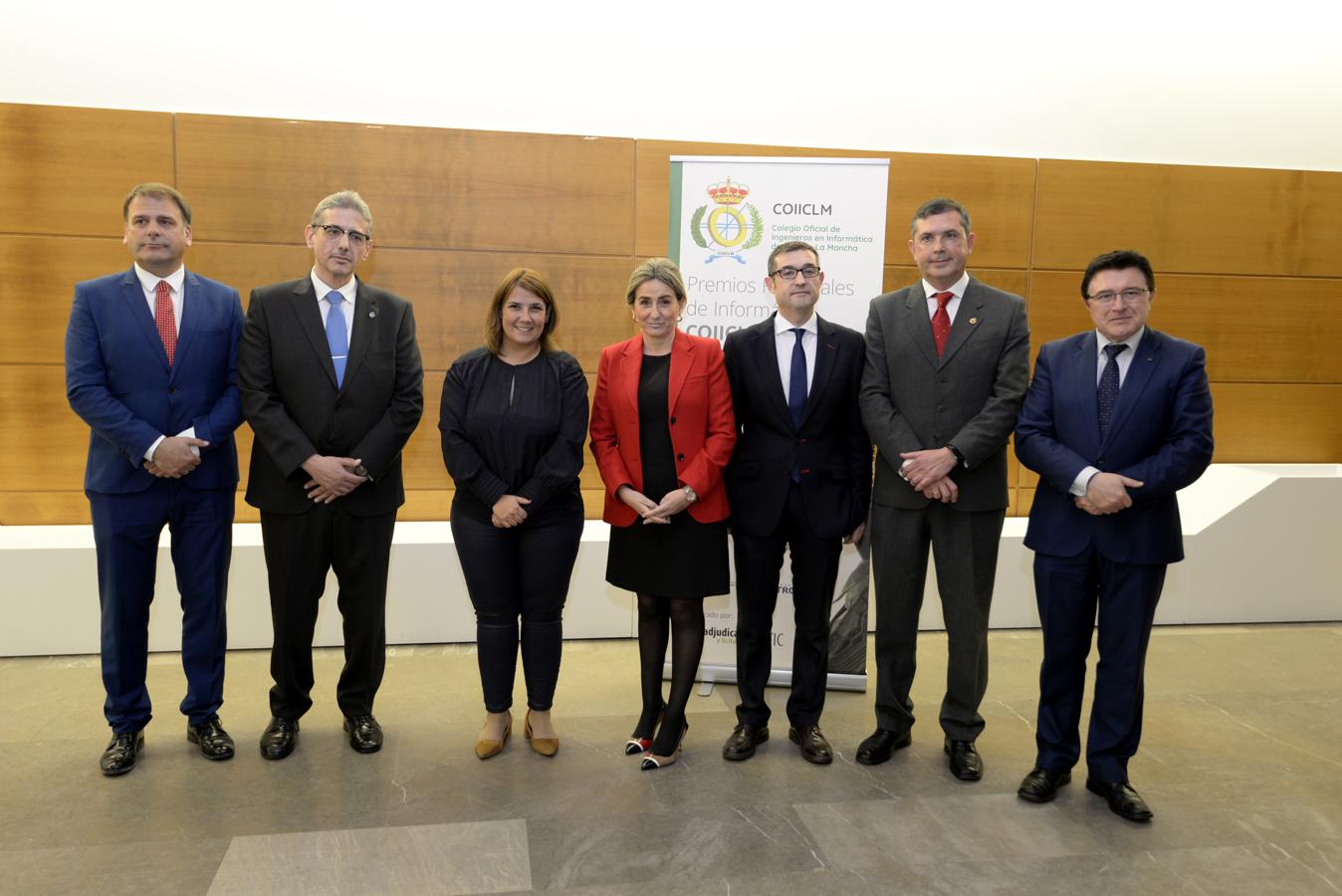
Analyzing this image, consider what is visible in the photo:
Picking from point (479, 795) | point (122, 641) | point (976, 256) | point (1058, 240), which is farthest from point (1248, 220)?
point (122, 641)

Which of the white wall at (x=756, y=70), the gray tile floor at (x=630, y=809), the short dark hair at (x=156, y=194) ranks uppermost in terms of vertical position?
the white wall at (x=756, y=70)

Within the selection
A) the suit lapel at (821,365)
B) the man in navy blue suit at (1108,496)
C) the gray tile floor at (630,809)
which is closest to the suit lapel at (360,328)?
the gray tile floor at (630,809)

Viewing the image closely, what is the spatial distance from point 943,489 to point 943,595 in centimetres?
43

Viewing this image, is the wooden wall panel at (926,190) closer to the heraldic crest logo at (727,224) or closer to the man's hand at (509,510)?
the heraldic crest logo at (727,224)

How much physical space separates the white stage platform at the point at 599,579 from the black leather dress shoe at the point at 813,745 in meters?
1.54

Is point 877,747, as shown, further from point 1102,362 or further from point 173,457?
point 173,457

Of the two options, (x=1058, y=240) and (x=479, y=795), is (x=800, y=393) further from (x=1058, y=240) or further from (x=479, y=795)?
(x=1058, y=240)

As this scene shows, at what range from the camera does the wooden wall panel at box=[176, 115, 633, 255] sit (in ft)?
16.0

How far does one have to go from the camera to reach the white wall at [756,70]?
505cm

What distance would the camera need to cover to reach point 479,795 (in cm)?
296

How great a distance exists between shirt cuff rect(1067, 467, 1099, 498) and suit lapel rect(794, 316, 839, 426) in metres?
0.85

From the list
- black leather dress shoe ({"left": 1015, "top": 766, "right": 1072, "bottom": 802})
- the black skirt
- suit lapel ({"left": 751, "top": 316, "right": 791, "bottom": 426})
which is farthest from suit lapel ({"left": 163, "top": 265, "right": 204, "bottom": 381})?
black leather dress shoe ({"left": 1015, "top": 766, "right": 1072, "bottom": 802})

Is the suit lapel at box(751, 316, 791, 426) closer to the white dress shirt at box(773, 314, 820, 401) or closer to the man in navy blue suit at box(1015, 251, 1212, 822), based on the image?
the white dress shirt at box(773, 314, 820, 401)

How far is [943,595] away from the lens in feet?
10.5
